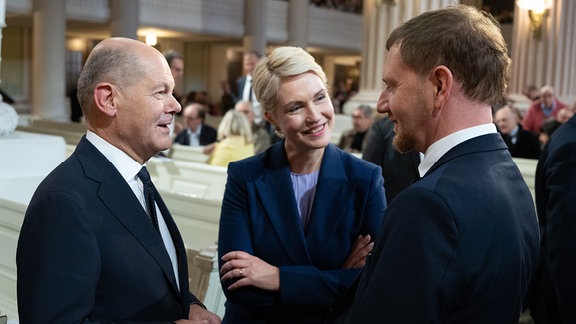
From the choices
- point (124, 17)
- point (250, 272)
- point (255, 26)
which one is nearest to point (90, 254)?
point (250, 272)

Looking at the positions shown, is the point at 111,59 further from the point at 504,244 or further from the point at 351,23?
the point at 351,23

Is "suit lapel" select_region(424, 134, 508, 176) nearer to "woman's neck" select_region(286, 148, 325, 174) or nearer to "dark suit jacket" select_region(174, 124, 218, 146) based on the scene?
"woman's neck" select_region(286, 148, 325, 174)

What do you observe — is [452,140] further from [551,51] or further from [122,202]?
[551,51]

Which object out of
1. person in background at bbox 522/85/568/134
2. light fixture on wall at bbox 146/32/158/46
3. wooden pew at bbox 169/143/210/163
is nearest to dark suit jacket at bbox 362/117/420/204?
wooden pew at bbox 169/143/210/163

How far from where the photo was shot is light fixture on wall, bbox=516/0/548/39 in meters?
11.9

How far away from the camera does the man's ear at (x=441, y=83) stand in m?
1.31

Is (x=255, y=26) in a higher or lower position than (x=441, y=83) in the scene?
higher

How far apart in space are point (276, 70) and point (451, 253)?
1063 millimetres

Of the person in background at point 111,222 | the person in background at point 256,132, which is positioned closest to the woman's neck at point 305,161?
the person in background at point 111,222

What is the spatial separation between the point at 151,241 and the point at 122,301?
0.16m

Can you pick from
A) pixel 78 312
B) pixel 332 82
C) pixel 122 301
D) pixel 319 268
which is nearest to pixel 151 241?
pixel 122 301

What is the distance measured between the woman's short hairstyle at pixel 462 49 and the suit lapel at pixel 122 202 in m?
0.73

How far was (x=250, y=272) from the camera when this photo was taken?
197 centimetres

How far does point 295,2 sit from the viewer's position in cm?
2166
